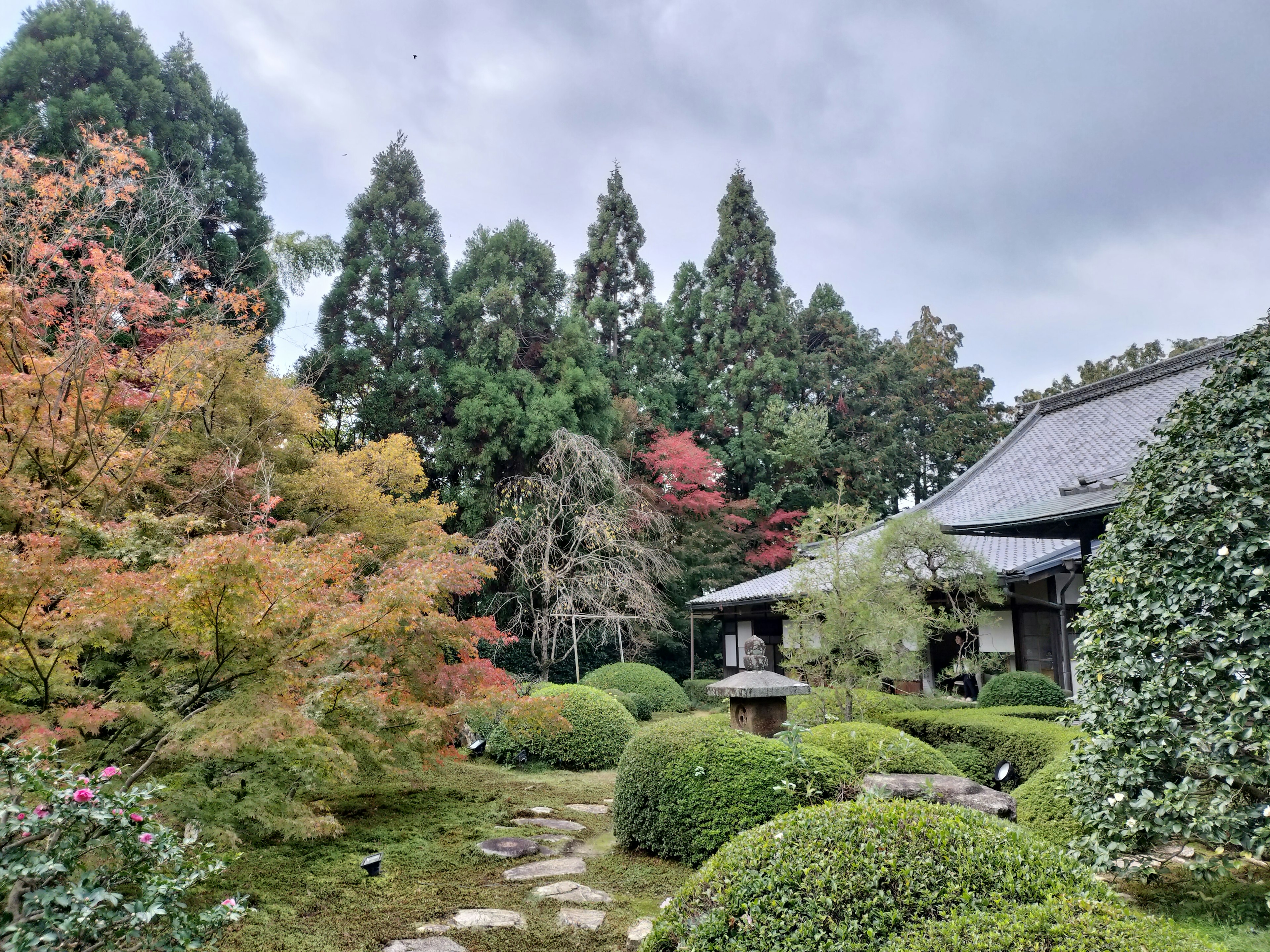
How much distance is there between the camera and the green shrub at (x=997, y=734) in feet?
16.9

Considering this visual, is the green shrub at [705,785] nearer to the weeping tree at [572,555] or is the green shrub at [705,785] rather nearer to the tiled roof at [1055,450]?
the tiled roof at [1055,450]

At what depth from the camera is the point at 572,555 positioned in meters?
13.2

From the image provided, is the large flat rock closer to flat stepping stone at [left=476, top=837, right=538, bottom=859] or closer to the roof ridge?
flat stepping stone at [left=476, top=837, right=538, bottom=859]

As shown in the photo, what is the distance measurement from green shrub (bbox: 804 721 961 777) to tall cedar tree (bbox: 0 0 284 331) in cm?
903

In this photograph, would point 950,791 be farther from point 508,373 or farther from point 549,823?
point 508,373

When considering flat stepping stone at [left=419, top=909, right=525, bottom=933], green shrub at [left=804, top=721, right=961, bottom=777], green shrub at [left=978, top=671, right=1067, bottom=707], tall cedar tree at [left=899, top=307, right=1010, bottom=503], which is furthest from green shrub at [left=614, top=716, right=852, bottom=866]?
tall cedar tree at [left=899, top=307, right=1010, bottom=503]

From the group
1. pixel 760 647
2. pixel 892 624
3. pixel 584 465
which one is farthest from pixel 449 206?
pixel 892 624

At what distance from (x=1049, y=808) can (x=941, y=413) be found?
74.4 feet

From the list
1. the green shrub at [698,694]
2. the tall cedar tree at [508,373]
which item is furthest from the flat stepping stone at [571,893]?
the tall cedar tree at [508,373]

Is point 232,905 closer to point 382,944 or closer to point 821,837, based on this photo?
point 382,944

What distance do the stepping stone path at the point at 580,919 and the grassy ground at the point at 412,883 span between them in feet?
0.15

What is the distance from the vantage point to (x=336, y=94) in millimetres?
7484

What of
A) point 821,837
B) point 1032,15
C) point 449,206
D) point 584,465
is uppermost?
point 449,206

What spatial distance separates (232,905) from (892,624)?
20.7 feet
